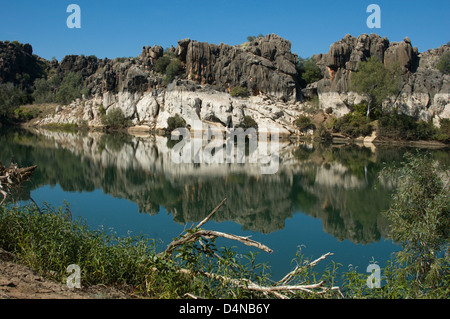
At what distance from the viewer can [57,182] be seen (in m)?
19.1

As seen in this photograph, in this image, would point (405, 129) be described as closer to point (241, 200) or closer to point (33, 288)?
point (241, 200)

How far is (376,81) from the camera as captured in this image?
167 ft

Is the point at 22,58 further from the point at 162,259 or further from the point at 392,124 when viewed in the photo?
the point at 162,259

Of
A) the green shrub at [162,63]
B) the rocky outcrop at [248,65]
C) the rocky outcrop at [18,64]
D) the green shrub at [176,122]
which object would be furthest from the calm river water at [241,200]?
the rocky outcrop at [18,64]

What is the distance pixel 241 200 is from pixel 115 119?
53122mm

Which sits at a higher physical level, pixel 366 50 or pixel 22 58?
pixel 22 58

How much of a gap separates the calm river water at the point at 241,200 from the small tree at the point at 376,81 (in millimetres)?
25167

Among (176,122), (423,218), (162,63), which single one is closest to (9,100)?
(162,63)

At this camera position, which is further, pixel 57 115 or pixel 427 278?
pixel 57 115

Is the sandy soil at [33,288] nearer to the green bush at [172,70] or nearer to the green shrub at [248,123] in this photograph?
the green shrub at [248,123]

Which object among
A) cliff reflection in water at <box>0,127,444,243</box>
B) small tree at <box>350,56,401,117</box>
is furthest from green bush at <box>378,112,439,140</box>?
cliff reflection in water at <box>0,127,444,243</box>

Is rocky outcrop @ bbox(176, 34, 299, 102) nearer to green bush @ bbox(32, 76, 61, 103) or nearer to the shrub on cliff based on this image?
the shrub on cliff

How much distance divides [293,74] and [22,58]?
254 ft

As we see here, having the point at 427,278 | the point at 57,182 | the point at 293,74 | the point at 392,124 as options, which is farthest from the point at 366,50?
the point at 427,278
